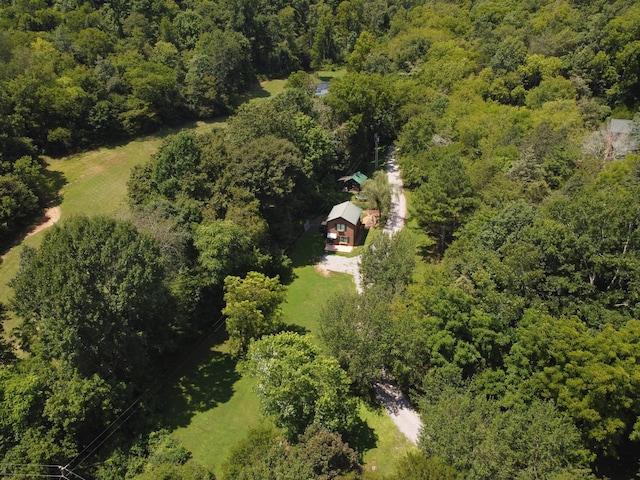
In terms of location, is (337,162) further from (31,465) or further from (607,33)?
(31,465)

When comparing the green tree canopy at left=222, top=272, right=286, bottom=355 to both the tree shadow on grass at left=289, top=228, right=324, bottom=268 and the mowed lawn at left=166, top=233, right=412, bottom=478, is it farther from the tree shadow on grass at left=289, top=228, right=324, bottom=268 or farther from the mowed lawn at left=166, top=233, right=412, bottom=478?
the tree shadow on grass at left=289, top=228, right=324, bottom=268

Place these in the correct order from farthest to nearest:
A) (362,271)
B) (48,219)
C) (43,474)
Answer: (48,219), (362,271), (43,474)

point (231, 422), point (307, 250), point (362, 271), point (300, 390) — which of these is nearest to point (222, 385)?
point (231, 422)

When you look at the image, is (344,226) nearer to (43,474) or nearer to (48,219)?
(43,474)

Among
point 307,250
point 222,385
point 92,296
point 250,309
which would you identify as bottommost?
point 222,385

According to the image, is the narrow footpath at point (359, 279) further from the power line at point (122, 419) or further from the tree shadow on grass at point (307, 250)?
the power line at point (122, 419)

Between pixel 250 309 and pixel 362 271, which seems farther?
pixel 362 271

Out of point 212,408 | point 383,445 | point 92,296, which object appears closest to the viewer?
point 92,296
